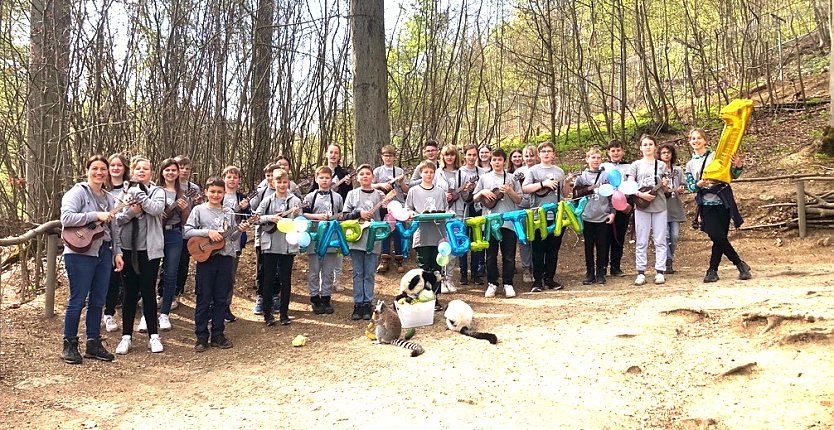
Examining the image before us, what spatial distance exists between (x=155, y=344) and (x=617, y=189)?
5155 mm

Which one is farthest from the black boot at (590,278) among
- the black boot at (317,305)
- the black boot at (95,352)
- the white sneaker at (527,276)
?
the black boot at (95,352)

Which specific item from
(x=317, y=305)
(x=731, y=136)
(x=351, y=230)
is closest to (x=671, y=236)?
(x=731, y=136)

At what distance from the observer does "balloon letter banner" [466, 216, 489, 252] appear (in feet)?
22.5

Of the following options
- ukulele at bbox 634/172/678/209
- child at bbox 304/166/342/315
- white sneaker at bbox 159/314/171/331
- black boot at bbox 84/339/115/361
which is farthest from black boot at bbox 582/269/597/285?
black boot at bbox 84/339/115/361

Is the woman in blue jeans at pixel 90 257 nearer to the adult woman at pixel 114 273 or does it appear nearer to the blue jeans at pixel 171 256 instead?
the adult woman at pixel 114 273

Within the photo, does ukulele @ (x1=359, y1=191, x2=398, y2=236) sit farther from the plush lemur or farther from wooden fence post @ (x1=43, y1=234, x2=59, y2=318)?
wooden fence post @ (x1=43, y1=234, x2=59, y2=318)

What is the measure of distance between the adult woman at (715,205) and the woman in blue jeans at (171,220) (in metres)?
5.45

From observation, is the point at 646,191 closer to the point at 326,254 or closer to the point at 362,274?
the point at 362,274

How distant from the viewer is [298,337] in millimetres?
6094

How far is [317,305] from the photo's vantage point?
23.5 feet

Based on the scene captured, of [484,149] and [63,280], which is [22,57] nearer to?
[63,280]

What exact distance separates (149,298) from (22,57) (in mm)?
4069

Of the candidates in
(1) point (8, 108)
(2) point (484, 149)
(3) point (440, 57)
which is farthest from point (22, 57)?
(3) point (440, 57)

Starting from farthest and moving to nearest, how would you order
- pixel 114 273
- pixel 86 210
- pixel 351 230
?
pixel 351 230 → pixel 114 273 → pixel 86 210
